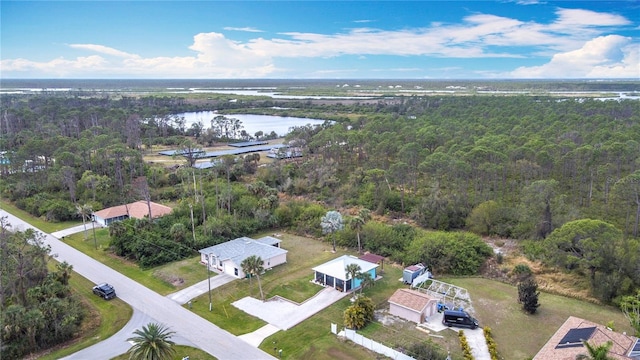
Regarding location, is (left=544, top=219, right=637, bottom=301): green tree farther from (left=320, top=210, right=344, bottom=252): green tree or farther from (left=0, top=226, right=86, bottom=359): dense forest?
(left=0, top=226, right=86, bottom=359): dense forest

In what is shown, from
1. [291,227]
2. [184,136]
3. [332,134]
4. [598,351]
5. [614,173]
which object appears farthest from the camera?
[184,136]

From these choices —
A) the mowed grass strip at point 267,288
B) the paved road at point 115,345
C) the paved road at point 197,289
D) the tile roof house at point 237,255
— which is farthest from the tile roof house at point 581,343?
the paved road at point 197,289

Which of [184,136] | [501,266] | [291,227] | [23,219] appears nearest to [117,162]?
[23,219]

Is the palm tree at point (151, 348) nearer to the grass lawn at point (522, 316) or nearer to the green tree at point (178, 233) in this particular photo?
the grass lawn at point (522, 316)

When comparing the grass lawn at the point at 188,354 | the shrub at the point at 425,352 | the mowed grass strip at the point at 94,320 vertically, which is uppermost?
the shrub at the point at 425,352

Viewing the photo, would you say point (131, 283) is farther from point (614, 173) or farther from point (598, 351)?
point (614, 173)

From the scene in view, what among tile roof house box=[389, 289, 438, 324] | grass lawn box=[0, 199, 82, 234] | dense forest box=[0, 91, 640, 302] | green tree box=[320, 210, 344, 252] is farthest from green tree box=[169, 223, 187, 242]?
tile roof house box=[389, 289, 438, 324]
